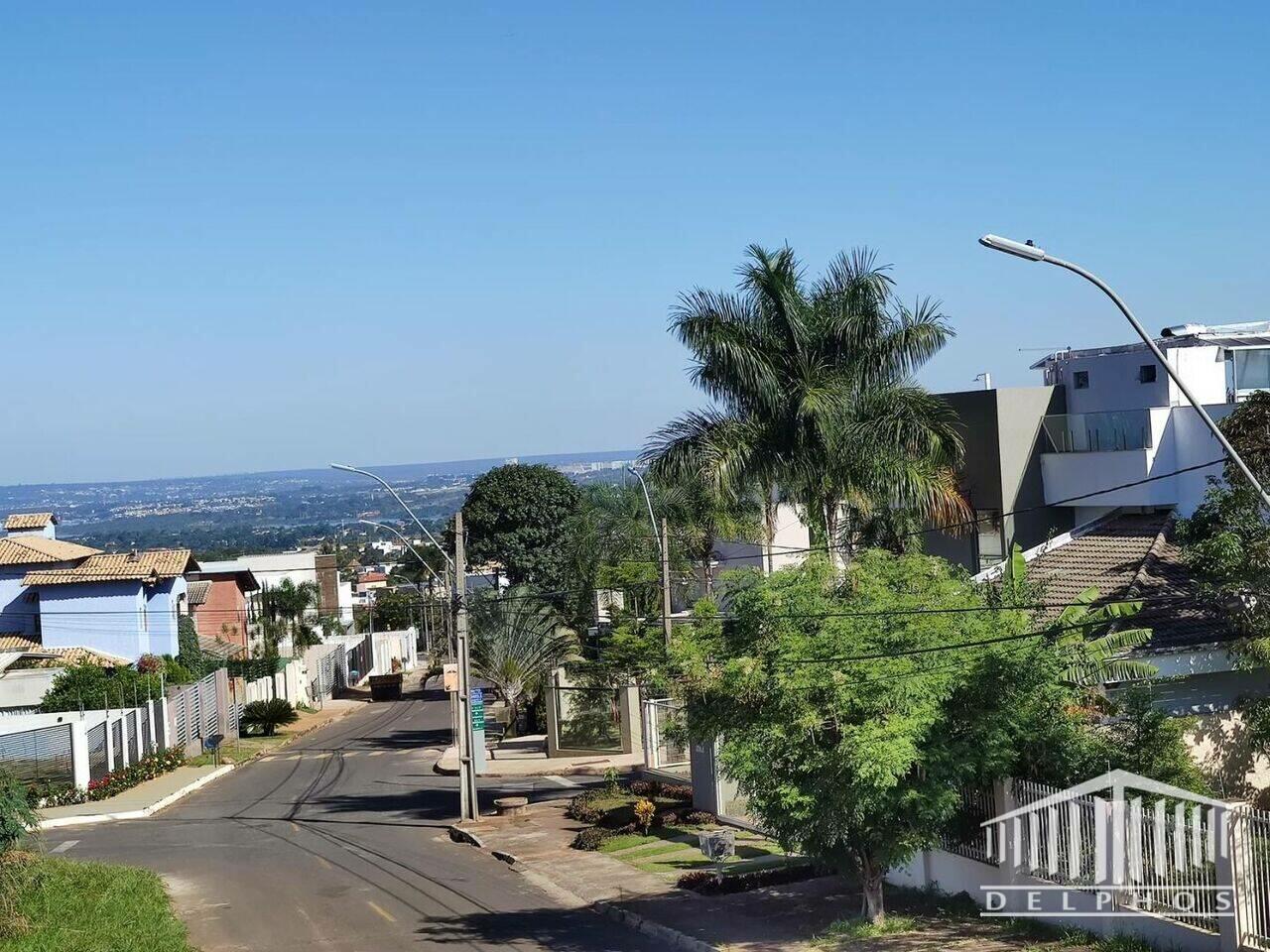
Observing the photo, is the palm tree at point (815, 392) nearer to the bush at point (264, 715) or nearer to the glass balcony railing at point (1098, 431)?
the glass balcony railing at point (1098, 431)

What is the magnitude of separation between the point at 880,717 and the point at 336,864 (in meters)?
14.7

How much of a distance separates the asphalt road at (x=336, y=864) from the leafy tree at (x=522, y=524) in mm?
18413

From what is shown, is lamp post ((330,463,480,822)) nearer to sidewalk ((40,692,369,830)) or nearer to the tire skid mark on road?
the tire skid mark on road

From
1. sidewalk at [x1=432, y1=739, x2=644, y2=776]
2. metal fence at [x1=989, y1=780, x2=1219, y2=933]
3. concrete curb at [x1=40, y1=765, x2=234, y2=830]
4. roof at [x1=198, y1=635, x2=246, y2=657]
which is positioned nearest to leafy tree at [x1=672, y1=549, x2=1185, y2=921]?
metal fence at [x1=989, y1=780, x2=1219, y2=933]

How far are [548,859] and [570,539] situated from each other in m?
39.1

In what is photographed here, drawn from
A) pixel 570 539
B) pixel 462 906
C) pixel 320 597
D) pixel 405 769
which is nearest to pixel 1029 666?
pixel 462 906

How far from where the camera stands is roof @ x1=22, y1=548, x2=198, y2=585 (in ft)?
178

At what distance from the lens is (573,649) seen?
50.2 metres

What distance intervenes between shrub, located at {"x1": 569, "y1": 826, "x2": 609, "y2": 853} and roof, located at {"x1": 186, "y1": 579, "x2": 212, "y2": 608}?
1644 inches

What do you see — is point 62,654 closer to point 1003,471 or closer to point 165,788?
point 165,788

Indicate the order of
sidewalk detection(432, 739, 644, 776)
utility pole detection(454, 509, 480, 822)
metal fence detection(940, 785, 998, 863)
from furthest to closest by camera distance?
sidewalk detection(432, 739, 644, 776), utility pole detection(454, 509, 480, 822), metal fence detection(940, 785, 998, 863)

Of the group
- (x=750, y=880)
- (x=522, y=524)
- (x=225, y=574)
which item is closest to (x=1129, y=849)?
(x=750, y=880)

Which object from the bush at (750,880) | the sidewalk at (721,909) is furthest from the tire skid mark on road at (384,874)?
the bush at (750,880)

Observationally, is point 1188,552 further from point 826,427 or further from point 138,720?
point 138,720
